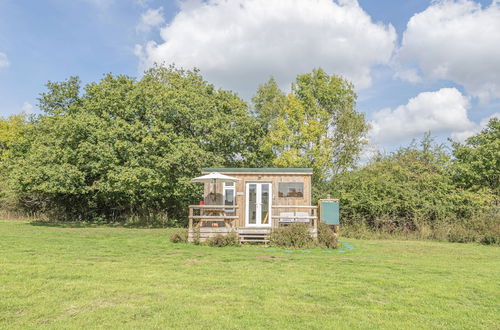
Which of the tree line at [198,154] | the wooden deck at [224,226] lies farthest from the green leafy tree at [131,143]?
the wooden deck at [224,226]

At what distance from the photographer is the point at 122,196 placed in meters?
22.0

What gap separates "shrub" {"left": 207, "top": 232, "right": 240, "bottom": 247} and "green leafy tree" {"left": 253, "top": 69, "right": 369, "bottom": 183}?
454 inches

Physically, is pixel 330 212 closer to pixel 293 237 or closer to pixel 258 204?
pixel 293 237

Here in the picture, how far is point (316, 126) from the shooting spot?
23547mm

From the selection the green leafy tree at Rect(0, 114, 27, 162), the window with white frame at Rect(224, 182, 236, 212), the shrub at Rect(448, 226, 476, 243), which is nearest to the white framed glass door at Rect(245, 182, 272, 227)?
the window with white frame at Rect(224, 182, 236, 212)

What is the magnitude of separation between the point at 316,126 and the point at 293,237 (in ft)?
43.9

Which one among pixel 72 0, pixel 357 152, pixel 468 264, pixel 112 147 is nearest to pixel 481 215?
pixel 468 264

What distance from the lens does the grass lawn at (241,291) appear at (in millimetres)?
4098

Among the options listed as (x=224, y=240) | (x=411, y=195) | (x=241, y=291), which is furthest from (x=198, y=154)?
(x=241, y=291)

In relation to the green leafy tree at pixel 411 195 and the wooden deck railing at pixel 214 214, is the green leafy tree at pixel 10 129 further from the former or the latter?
the green leafy tree at pixel 411 195

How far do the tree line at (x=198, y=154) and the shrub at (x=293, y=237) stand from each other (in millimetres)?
5946

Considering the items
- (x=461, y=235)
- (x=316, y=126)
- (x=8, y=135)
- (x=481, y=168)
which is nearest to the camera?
(x=461, y=235)

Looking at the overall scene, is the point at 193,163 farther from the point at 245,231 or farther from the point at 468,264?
the point at 468,264

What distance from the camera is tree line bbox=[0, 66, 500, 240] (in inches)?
660
